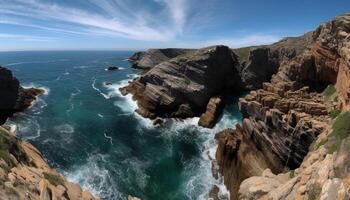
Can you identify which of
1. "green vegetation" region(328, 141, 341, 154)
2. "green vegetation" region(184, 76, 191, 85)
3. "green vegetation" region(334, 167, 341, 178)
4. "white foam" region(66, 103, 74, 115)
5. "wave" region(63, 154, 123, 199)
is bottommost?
"wave" region(63, 154, 123, 199)

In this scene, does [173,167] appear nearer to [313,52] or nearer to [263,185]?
[263,185]

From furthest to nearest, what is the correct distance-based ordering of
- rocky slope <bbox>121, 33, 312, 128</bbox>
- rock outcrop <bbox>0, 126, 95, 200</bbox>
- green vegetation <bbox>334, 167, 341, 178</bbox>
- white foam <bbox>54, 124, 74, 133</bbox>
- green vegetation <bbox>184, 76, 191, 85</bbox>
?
green vegetation <bbox>184, 76, 191, 85</bbox> < rocky slope <bbox>121, 33, 312, 128</bbox> < white foam <bbox>54, 124, 74, 133</bbox> < rock outcrop <bbox>0, 126, 95, 200</bbox> < green vegetation <bbox>334, 167, 341, 178</bbox>

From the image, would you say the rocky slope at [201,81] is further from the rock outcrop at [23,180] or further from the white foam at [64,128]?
the rock outcrop at [23,180]

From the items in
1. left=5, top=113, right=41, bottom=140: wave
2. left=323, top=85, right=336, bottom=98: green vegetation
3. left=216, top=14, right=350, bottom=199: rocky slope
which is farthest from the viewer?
left=5, top=113, right=41, bottom=140: wave

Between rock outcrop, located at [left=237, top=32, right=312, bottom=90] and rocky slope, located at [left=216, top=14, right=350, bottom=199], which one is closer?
rocky slope, located at [left=216, top=14, right=350, bottom=199]

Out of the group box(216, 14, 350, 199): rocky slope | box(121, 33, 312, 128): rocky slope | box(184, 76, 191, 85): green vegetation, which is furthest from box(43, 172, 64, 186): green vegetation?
box(184, 76, 191, 85): green vegetation

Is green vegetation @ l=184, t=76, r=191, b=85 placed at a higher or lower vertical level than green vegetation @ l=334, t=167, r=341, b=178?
lower

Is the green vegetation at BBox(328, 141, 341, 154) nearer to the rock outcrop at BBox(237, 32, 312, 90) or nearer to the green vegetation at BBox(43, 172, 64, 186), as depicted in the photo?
the green vegetation at BBox(43, 172, 64, 186)

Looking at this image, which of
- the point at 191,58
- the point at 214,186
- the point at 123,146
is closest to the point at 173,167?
the point at 214,186

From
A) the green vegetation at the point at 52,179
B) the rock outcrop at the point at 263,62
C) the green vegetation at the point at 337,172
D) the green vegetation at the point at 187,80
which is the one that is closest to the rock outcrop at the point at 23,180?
the green vegetation at the point at 52,179
